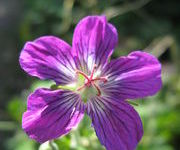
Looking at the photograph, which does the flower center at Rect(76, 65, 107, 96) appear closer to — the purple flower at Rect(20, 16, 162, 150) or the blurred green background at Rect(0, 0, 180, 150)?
the purple flower at Rect(20, 16, 162, 150)

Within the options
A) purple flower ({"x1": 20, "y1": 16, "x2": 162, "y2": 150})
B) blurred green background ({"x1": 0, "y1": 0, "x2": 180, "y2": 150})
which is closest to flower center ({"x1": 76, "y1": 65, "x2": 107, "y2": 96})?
purple flower ({"x1": 20, "y1": 16, "x2": 162, "y2": 150})

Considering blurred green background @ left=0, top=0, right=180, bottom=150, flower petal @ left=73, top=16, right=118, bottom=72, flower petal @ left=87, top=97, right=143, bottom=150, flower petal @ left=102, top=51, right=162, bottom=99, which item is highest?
flower petal @ left=73, top=16, right=118, bottom=72

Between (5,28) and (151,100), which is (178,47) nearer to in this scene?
(151,100)

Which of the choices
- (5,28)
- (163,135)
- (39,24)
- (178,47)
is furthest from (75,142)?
(5,28)

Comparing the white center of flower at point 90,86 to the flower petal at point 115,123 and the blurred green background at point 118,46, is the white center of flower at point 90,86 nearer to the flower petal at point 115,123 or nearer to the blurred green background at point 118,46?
the flower petal at point 115,123

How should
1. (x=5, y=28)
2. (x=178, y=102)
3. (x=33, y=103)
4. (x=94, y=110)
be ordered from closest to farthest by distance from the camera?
A: (x=33, y=103)
(x=94, y=110)
(x=178, y=102)
(x=5, y=28)

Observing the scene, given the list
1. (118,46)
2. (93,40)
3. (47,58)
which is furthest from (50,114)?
(118,46)

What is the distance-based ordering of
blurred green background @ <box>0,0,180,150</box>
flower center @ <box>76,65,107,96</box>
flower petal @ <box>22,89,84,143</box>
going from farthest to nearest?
blurred green background @ <box>0,0,180,150</box> → flower center @ <box>76,65,107,96</box> → flower petal @ <box>22,89,84,143</box>
